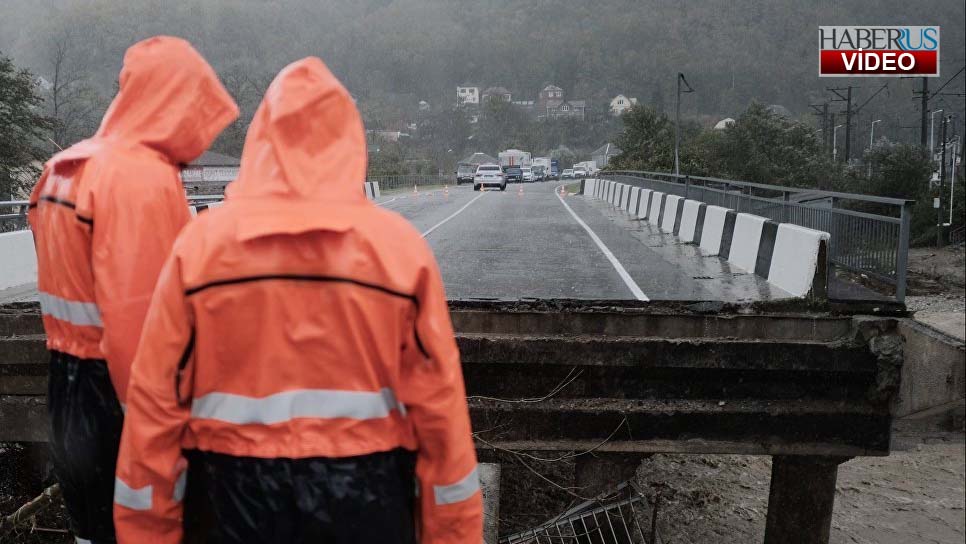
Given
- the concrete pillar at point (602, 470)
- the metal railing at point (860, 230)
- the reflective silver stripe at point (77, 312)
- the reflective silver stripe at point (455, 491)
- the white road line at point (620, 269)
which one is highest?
the reflective silver stripe at point (77, 312)

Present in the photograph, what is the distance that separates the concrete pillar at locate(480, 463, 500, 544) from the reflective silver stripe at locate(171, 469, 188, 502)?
9.91 feet

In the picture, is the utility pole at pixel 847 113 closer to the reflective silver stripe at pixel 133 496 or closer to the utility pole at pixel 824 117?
the utility pole at pixel 824 117

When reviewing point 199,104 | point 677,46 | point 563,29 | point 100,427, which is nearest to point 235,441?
point 100,427

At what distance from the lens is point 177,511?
7.44 ft

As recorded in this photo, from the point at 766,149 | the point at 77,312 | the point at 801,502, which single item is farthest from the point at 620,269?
the point at 766,149

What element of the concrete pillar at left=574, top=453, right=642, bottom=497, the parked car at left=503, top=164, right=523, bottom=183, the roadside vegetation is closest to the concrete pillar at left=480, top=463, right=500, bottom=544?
the concrete pillar at left=574, top=453, right=642, bottom=497

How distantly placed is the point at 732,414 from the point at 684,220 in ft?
37.8

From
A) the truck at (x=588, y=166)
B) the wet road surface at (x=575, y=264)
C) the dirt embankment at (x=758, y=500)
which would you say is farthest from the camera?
the truck at (x=588, y=166)

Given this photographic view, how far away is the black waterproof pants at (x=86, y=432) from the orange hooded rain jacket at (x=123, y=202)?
86mm

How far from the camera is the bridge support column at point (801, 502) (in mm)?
5121

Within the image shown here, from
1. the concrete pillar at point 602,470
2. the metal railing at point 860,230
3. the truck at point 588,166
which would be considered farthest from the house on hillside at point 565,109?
the concrete pillar at point 602,470

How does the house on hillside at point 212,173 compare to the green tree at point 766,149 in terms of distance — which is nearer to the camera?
the house on hillside at point 212,173

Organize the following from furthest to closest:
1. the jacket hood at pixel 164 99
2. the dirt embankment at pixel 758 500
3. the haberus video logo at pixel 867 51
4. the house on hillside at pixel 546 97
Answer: the house on hillside at pixel 546 97 < the haberus video logo at pixel 867 51 < the dirt embankment at pixel 758 500 < the jacket hood at pixel 164 99

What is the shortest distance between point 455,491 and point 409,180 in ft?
196
